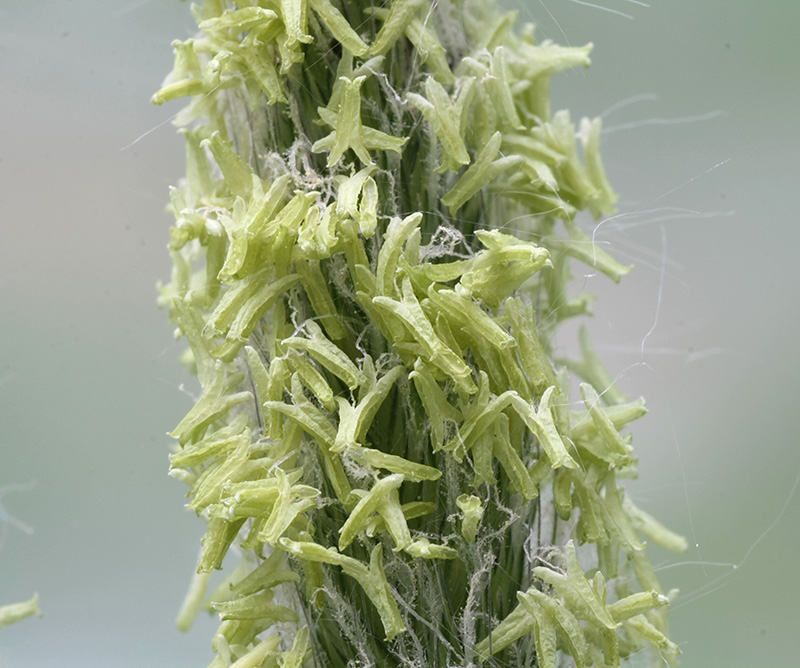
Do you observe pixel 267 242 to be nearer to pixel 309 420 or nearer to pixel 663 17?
pixel 309 420

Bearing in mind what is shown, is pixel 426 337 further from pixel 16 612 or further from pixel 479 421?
pixel 16 612

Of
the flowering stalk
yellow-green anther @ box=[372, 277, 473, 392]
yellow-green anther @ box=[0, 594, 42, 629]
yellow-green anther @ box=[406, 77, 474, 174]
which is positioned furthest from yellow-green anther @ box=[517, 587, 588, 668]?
yellow-green anther @ box=[0, 594, 42, 629]

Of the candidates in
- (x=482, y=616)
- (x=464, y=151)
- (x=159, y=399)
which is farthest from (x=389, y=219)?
(x=159, y=399)

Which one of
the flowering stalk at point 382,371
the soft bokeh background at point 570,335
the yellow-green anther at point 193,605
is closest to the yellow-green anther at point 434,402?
the flowering stalk at point 382,371

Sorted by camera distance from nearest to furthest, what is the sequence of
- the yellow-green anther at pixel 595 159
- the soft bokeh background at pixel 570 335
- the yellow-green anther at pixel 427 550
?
the yellow-green anther at pixel 427 550 → the yellow-green anther at pixel 595 159 → the soft bokeh background at pixel 570 335

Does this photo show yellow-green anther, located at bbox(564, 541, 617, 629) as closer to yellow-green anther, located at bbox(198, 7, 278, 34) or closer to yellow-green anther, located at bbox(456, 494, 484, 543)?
yellow-green anther, located at bbox(456, 494, 484, 543)

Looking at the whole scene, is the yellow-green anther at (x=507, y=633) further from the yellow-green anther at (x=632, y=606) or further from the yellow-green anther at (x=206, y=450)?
the yellow-green anther at (x=206, y=450)
